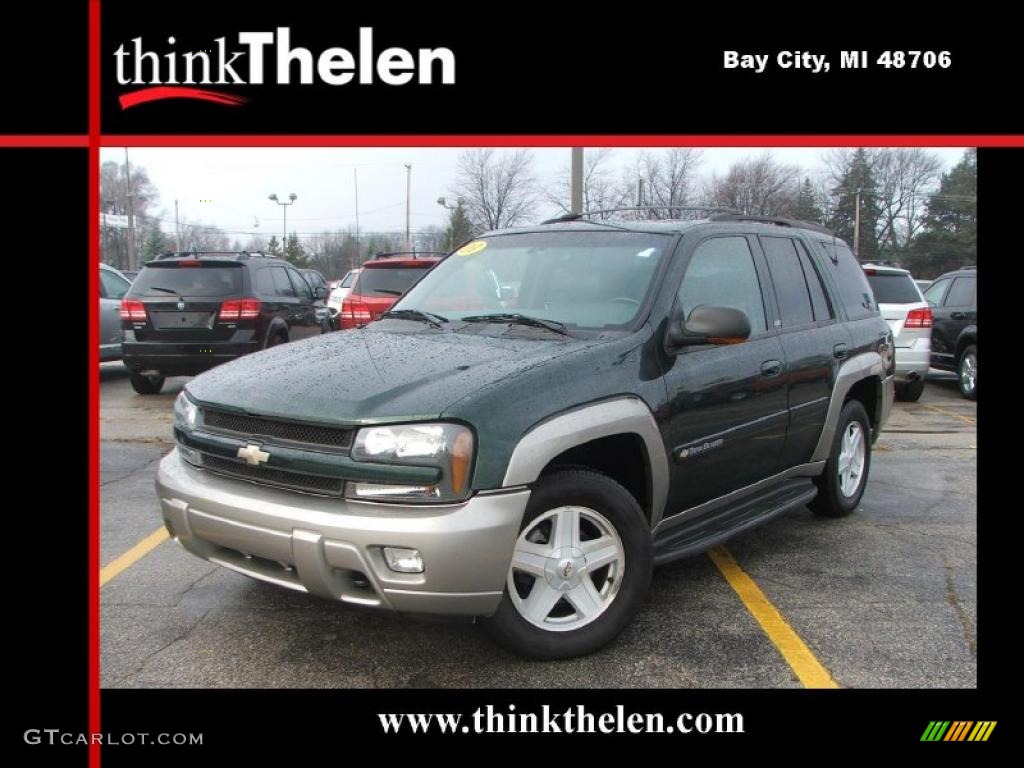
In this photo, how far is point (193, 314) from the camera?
991 centimetres

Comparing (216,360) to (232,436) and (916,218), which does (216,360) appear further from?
(916,218)

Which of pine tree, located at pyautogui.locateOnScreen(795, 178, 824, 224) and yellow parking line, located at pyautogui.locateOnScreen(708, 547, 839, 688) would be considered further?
pine tree, located at pyautogui.locateOnScreen(795, 178, 824, 224)

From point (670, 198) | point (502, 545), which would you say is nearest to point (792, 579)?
point (502, 545)

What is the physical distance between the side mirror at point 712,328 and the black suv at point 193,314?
674 cm

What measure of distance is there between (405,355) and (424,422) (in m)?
0.73

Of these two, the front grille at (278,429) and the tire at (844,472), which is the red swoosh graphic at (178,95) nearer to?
the front grille at (278,429)

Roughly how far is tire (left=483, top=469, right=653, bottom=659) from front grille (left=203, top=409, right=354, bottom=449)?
770mm

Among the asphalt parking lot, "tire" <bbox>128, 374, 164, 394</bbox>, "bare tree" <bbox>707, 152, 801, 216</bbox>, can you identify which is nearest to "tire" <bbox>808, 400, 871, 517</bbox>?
the asphalt parking lot

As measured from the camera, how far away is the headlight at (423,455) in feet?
9.84

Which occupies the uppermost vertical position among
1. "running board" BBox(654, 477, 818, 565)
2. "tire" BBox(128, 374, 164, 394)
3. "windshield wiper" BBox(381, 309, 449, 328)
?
"windshield wiper" BBox(381, 309, 449, 328)

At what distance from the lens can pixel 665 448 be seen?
375 cm

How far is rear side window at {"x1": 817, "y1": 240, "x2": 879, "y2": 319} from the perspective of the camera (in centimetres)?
554

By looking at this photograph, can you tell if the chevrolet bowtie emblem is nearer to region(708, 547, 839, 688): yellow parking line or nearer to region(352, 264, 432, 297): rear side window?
region(708, 547, 839, 688): yellow parking line

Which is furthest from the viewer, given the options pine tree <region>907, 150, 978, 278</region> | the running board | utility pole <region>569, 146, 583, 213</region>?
pine tree <region>907, 150, 978, 278</region>
